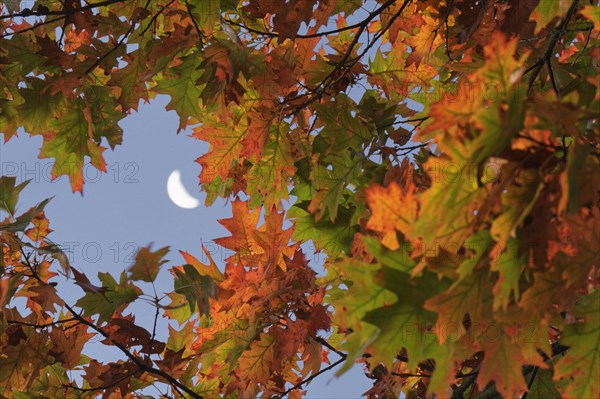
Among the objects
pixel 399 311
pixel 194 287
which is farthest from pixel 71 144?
pixel 399 311

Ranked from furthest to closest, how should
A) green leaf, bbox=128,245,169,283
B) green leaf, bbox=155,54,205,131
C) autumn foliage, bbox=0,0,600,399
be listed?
green leaf, bbox=155,54,205,131
green leaf, bbox=128,245,169,283
autumn foliage, bbox=0,0,600,399

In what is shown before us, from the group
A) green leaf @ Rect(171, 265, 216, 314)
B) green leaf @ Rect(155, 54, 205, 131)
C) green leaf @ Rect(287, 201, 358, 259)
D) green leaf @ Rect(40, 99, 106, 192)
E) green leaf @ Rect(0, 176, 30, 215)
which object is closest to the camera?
green leaf @ Rect(171, 265, 216, 314)

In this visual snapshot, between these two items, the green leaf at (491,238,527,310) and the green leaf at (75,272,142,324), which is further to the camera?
the green leaf at (75,272,142,324)

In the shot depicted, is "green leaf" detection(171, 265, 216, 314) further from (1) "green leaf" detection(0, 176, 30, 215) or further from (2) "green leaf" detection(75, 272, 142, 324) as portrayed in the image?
(1) "green leaf" detection(0, 176, 30, 215)

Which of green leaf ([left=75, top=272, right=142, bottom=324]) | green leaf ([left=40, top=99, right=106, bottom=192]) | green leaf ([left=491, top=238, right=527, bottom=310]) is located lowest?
green leaf ([left=491, top=238, right=527, bottom=310])

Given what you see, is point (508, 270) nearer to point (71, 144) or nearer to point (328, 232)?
point (328, 232)

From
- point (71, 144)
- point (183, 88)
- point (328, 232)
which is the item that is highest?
point (71, 144)

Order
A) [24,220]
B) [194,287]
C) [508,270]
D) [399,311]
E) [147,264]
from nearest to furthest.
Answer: [508,270], [399,311], [147,264], [194,287], [24,220]

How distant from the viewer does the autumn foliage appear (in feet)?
4.75

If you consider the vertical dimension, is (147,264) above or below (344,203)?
below

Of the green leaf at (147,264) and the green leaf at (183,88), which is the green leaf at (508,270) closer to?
the green leaf at (147,264)

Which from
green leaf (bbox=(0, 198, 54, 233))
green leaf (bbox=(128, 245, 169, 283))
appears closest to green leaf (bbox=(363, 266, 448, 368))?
green leaf (bbox=(128, 245, 169, 283))

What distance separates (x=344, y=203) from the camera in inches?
140

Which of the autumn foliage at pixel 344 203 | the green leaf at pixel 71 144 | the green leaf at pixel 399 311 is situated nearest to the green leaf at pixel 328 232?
the autumn foliage at pixel 344 203
